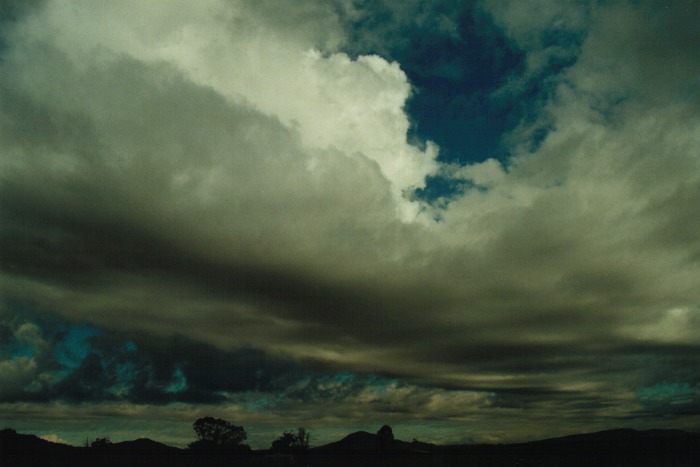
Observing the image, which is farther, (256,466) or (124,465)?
(124,465)

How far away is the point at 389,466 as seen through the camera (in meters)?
183

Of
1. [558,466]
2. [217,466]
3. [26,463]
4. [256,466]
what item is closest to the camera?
[256,466]

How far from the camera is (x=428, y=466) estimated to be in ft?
607

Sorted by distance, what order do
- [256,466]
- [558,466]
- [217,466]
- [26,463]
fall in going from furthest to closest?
[558,466] < [217,466] < [26,463] < [256,466]

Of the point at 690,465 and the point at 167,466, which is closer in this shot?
the point at 167,466

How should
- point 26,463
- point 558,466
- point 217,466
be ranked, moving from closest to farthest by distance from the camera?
point 26,463 < point 217,466 < point 558,466

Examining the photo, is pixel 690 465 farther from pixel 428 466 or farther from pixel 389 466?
pixel 389 466

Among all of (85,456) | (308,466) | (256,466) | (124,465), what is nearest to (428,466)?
(308,466)

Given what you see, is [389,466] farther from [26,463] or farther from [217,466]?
[26,463]

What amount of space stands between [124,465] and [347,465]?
3175 inches

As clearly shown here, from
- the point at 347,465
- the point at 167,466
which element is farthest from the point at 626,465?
the point at 167,466

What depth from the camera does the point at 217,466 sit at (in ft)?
586

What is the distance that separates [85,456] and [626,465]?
213257 millimetres

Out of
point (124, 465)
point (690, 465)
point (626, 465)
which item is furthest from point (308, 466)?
point (690, 465)
